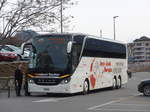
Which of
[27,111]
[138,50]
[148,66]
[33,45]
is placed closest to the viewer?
[27,111]

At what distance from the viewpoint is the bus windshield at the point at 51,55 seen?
22.5m

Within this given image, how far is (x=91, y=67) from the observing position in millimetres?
25469

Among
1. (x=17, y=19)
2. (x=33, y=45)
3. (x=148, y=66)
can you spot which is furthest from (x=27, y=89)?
(x=148, y=66)

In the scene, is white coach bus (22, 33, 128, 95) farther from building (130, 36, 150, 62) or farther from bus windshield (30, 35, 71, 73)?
building (130, 36, 150, 62)

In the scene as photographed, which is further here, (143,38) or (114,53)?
(143,38)

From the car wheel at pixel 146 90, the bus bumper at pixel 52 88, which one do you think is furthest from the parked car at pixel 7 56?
the car wheel at pixel 146 90

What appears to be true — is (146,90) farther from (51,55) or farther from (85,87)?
(51,55)

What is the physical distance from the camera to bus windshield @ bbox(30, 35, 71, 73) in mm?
22453

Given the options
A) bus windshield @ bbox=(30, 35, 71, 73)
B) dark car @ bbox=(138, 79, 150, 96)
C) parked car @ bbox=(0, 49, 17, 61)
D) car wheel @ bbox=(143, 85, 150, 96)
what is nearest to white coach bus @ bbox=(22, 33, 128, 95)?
bus windshield @ bbox=(30, 35, 71, 73)

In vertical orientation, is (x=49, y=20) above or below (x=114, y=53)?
above

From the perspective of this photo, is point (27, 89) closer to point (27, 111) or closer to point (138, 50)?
point (27, 111)

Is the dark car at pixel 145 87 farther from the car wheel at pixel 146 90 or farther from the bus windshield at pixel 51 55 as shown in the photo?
the bus windshield at pixel 51 55

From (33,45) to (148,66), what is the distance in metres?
74.4

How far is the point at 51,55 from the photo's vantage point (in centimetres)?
2266
